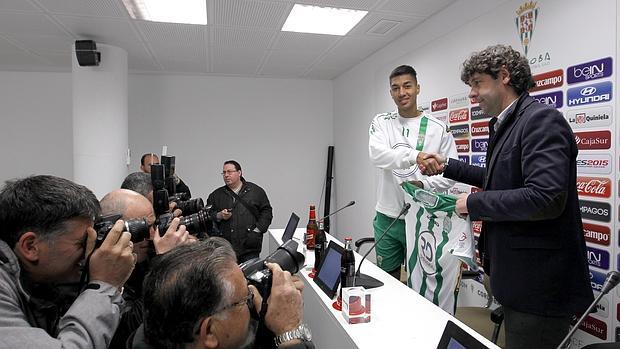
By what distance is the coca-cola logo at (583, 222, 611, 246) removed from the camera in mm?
1954

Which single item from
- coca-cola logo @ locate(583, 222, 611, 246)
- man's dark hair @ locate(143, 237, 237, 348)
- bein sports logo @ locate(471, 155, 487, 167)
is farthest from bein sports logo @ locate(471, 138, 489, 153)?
man's dark hair @ locate(143, 237, 237, 348)

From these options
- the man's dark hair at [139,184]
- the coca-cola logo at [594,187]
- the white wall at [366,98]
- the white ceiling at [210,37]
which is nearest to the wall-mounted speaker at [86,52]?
the white ceiling at [210,37]

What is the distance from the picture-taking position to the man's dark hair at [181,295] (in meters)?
0.86

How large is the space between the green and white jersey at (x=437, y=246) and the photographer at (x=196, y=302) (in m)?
1.20

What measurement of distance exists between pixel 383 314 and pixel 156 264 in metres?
0.96

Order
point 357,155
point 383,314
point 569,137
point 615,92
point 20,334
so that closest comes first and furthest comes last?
point 20,334 < point 569,137 < point 383,314 < point 615,92 < point 357,155

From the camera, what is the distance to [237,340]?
3.06 ft

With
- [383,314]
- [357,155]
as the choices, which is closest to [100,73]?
[357,155]

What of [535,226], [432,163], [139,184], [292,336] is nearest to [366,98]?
[432,163]

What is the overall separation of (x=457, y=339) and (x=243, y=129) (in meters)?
4.88

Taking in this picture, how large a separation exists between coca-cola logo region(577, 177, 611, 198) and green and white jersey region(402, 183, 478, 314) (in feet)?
2.45

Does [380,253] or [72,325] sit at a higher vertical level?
[72,325]

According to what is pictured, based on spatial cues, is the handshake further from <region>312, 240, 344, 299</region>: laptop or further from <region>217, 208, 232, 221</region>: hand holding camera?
<region>217, 208, 232, 221</region>: hand holding camera

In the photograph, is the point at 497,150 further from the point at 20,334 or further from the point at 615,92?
the point at 20,334
